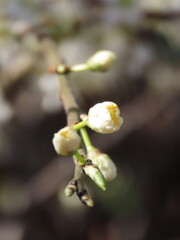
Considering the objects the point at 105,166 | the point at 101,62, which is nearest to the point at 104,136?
the point at 101,62

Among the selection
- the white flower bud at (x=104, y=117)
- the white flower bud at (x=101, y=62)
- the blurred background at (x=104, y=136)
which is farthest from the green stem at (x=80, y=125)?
the blurred background at (x=104, y=136)

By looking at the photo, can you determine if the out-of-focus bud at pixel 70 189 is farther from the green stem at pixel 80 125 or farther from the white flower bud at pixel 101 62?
the white flower bud at pixel 101 62

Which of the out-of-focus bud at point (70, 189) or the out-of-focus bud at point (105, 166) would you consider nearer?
the out-of-focus bud at point (70, 189)

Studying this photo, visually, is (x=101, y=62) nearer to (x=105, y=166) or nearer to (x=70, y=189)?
(x=105, y=166)

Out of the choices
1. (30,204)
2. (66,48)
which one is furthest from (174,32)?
(30,204)

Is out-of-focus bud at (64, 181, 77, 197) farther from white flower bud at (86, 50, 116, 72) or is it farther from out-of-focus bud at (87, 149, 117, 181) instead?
white flower bud at (86, 50, 116, 72)

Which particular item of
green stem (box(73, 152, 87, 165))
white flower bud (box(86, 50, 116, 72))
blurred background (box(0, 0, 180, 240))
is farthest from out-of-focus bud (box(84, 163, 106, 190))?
blurred background (box(0, 0, 180, 240))
